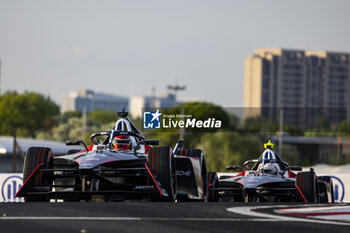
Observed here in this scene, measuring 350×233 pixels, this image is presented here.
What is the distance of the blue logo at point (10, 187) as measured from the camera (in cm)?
2112

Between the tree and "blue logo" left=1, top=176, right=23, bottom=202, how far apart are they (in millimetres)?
110376

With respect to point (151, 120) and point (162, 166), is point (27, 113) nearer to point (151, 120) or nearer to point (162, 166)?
point (151, 120)

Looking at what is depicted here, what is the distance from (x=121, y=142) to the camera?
47.9 ft

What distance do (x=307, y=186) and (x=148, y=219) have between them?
28.8 ft

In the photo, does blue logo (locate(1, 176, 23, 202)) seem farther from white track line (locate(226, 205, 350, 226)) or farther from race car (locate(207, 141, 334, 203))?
white track line (locate(226, 205, 350, 226))

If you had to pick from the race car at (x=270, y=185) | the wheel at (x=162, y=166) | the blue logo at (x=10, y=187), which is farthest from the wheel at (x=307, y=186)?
the blue logo at (x=10, y=187)

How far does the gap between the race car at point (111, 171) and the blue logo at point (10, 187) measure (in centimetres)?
667

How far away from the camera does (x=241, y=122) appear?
39656 millimetres

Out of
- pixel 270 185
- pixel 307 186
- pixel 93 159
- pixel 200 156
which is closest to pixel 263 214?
pixel 93 159

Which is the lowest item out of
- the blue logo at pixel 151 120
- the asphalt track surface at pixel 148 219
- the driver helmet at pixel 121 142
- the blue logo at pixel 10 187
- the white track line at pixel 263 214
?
the blue logo at pixel 10 187

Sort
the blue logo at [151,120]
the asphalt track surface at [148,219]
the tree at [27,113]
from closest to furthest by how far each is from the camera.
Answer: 1. the asphalt track surface at [148,219]
2. the blue logo at [151,120]
3. the tree at [27,113]

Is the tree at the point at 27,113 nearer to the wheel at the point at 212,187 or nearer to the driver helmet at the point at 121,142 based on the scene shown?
the wheel at the point at 212,187

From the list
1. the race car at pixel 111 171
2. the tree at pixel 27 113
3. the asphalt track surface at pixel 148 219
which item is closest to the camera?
the asphalt track surface at pixel 148 219

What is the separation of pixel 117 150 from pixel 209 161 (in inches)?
2074
